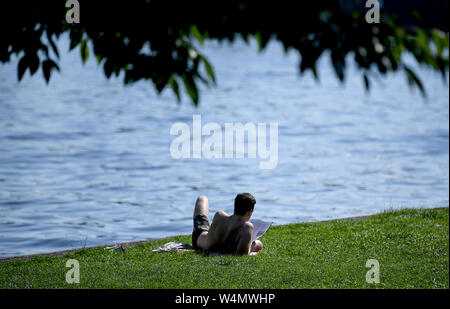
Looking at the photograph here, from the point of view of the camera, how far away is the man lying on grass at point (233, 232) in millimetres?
9406

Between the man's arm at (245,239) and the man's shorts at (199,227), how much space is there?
79cm

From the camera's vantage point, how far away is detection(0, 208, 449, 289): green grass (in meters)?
8.31

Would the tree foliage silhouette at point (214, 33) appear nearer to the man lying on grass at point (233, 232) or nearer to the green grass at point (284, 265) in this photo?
the green grass at point (284, 265)

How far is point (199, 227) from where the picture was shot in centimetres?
1018

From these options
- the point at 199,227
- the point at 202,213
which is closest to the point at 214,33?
the point at 199,227

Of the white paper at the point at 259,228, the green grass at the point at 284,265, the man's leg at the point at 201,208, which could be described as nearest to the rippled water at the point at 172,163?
the green grass at the point at 284,265

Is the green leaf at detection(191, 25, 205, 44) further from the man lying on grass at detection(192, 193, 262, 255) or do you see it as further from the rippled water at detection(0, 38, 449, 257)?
the man lying on grass at detection(192, 193, 262, 255)

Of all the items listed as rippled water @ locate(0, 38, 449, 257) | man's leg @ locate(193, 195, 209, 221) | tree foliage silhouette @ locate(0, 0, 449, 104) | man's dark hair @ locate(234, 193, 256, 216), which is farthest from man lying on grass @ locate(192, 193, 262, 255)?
tree foliage silhouette @ locate(0, 0, 449, 104)

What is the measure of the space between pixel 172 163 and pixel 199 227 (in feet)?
39.9

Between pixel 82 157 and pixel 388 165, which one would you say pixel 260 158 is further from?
pixel 82 157

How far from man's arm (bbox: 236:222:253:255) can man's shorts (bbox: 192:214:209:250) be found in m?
0.79

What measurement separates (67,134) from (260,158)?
8036 millimetres

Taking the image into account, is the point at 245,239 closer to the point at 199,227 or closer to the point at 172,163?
the point at 199,227
